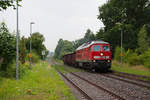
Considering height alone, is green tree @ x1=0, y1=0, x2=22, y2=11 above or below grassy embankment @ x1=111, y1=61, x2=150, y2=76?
above

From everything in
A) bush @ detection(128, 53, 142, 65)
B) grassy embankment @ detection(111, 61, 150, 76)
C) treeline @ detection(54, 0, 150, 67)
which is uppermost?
treeline @ detection(54, 0, 150, 67)

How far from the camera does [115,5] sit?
41.6 metres

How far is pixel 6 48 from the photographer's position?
1451 centimetres

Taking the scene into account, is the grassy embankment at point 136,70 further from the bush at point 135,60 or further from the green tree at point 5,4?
the green tree at point 5,4

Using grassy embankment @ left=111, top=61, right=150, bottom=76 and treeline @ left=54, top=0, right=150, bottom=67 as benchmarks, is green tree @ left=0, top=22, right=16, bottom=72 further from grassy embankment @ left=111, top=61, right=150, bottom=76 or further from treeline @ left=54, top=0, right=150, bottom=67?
treeline @ left=54, top=0, right=150, bottom=67

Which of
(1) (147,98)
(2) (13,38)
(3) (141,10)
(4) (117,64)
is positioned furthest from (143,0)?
(1) (147,98)

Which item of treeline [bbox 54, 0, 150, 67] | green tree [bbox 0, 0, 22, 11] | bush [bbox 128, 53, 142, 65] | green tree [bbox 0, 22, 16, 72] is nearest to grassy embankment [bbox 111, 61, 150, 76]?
bush [bbox 128, 53, 142, 65]

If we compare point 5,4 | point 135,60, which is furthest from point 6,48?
point 135,60

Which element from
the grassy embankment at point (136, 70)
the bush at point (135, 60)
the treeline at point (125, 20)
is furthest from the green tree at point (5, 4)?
the treeline at point (125, 20)

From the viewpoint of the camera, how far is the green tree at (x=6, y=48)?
14.5 metres

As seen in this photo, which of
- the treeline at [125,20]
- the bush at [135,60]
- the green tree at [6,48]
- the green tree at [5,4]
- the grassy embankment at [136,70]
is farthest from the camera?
the treeline at [125,20]

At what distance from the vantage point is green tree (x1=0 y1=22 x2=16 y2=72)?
14508 millimetres

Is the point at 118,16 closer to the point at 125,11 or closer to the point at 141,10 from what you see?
the point at 125,11

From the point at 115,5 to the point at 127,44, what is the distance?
887cm
